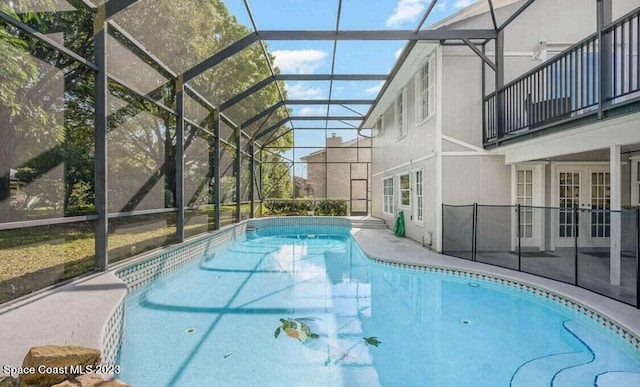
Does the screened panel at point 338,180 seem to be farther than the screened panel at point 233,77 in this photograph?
Yes

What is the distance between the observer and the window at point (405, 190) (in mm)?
10365

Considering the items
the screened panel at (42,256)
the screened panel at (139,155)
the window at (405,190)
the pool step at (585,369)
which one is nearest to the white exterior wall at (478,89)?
the window at (405,190)

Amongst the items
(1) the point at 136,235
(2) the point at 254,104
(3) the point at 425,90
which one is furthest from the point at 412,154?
(1) the point at 136,235

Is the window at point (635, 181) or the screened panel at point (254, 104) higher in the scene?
the screened panel at point (254, 104)

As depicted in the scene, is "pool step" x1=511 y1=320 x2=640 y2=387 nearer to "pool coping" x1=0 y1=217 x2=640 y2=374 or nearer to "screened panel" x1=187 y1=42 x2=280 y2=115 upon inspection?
"pool coping" x1=0 y1=217 x2=640 y2=374

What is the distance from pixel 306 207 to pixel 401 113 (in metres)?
7.51

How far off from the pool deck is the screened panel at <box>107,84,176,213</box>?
2670mm

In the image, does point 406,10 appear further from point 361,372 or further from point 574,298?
point 361,372

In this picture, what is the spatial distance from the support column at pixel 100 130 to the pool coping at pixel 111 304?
0.60 metres

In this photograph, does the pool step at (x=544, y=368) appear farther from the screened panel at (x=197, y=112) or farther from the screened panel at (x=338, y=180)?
the screened panel at (x=338, y=180)

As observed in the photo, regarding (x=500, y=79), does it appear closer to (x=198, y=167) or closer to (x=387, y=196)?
(x=387, y=196)

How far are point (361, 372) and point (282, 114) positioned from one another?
12.8 meters

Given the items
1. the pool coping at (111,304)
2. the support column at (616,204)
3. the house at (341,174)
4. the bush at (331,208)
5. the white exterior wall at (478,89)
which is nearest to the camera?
the pool coping at (111,304)

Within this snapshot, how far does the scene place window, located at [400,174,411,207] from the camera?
34.0ft
